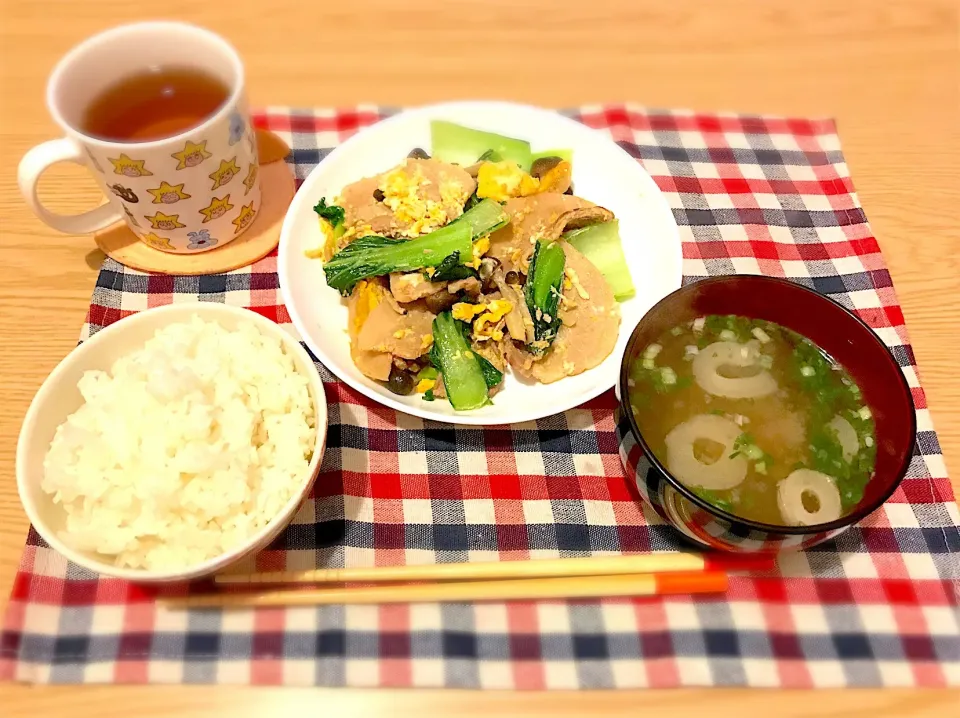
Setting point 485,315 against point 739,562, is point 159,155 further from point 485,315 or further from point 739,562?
point 739,562

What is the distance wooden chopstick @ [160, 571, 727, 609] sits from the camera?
1.34 m

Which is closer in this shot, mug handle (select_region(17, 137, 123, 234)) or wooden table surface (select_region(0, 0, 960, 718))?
mug handle (select_region(17, 137, 123, 234))

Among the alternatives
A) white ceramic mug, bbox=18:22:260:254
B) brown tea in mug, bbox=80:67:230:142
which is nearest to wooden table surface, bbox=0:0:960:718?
white ceramic mug, bbox=18:22:260:254

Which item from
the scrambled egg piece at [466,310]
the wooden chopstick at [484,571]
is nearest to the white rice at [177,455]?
the wooden chopstick at [484,571]

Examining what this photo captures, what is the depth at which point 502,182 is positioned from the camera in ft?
5.58

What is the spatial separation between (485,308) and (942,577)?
1.13m

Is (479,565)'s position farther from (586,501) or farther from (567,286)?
(567,286)

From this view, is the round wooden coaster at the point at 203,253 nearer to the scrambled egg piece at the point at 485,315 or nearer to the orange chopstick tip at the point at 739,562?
the scrambled egg piece at the point at 485,315

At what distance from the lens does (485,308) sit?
158 cm

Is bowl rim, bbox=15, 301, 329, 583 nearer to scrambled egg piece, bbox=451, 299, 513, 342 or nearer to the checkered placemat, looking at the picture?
the checkered placemat

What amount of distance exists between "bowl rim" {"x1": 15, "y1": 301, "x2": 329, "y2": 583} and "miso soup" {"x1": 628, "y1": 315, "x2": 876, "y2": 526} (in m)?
0.64

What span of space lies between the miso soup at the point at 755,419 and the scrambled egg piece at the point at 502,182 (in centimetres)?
56

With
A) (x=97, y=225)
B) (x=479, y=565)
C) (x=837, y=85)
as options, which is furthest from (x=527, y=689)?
(x=837, y=85)

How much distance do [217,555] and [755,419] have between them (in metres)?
1.07
